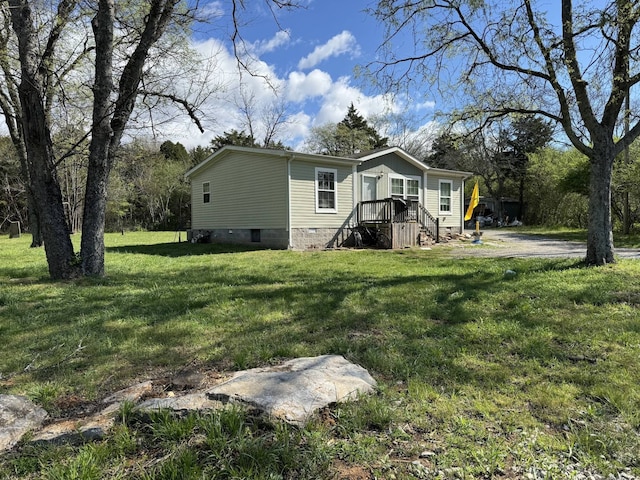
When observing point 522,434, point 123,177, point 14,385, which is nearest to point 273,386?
point 522,434

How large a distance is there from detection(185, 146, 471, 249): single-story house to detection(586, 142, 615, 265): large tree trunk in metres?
6.43

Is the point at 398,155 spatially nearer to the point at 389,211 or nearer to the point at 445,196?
the point at 389,211

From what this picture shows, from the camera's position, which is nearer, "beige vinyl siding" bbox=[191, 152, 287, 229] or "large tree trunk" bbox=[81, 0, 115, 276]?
"large tree trunk" bbox=[81, 0, 115, 276]

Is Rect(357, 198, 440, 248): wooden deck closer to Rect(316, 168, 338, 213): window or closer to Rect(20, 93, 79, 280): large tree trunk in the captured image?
Rect(316, 168, 338, 213): window

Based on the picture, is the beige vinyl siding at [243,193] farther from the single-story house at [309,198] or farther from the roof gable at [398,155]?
the roof gable at [398,155]

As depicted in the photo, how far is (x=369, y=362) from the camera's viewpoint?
10.0 ft

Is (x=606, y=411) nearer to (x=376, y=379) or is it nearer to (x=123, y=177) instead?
(x=376, y=379)

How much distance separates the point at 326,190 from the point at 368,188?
79.6 inches

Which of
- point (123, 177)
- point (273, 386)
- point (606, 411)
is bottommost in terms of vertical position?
point (606, 411)

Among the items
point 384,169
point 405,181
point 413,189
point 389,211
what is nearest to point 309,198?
point 389,211

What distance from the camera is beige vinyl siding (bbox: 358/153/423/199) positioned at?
14.3 meters

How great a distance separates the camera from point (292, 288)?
5.89 meters

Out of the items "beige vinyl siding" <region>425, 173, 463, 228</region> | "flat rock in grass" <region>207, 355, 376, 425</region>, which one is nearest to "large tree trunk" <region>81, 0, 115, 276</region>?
"flat rock in grass" <region>207, 355, 376, 425</region>

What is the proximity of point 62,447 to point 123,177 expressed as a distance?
3100 cm
